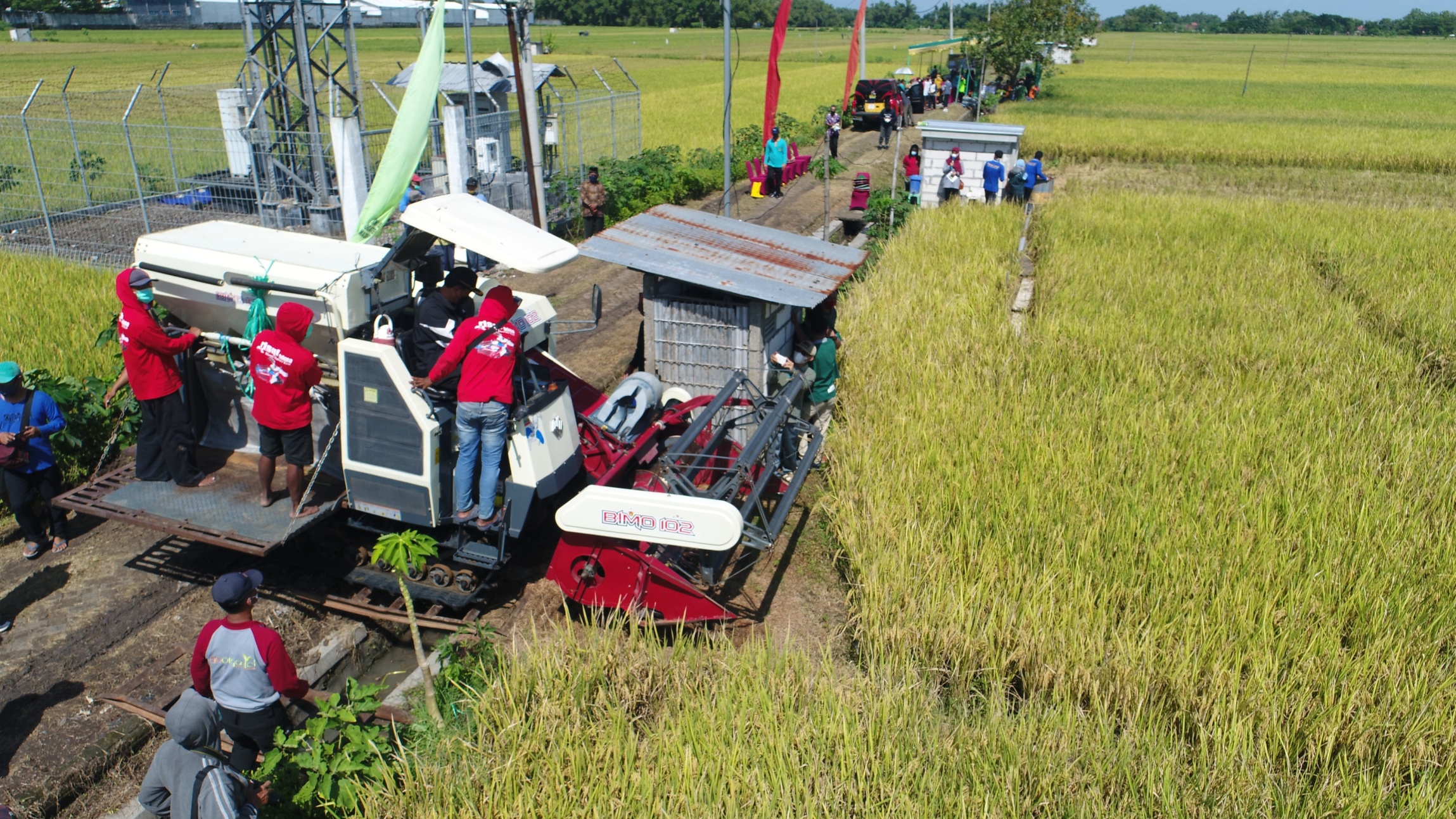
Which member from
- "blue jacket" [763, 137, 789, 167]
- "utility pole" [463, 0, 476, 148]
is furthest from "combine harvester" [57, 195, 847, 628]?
"blue jacket" [763, 137, 789, 167]

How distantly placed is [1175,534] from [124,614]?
703 cm

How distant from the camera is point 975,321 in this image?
1049 cm

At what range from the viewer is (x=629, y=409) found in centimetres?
753

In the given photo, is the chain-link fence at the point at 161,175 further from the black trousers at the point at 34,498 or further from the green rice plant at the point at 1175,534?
the green rice plant at the point at 1175,534

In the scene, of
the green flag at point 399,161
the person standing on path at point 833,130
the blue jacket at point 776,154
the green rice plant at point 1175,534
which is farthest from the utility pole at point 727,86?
the person standing on path at point 833,130

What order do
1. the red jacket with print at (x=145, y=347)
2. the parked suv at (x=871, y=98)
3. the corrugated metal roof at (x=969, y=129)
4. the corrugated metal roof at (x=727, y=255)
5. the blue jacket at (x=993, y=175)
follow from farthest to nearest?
the parked suv at (x=871, y=98) → the corrugated metal roof at (x=969, y=129) → the blue jacket at (x=993, y=175) → the corrugated metal roof at (x=727, y=255) → the red jacket with print at (x=145, y=347)

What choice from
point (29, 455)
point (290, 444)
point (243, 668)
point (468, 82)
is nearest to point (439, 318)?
point (290, 444)

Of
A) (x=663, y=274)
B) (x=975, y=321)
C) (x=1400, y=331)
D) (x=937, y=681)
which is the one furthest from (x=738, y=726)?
(x=1400, y=331)

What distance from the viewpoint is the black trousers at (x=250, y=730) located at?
4.41 meters

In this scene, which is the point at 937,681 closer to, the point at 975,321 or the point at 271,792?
the point at 271,792

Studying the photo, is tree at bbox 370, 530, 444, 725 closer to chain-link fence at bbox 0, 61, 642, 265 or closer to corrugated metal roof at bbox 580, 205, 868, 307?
corrugated metal roof at bbox 580, 205, 868, 307

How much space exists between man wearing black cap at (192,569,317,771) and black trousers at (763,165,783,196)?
17013mm

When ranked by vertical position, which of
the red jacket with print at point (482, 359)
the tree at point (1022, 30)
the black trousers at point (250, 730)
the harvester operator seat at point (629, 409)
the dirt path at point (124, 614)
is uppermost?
the tree at point (1022, 30)

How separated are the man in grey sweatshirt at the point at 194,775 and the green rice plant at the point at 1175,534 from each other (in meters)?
3.25
